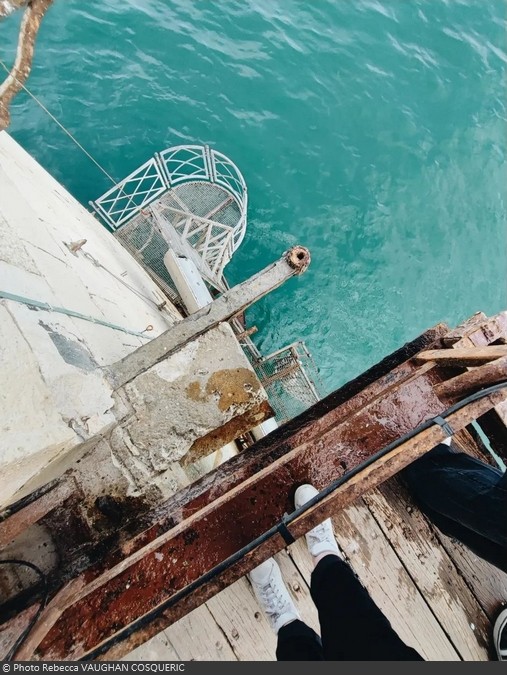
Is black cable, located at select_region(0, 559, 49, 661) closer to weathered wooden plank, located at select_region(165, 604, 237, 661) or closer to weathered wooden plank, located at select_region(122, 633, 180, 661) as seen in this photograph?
weathered wooden plank, located at select_region(122, 633, 180, 661)

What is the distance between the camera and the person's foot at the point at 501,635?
7.42 feet

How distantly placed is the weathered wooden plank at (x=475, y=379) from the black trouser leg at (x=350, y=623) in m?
1.12

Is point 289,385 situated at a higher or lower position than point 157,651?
higher

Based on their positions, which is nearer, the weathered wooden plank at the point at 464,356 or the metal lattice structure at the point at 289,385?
the weathered wooden plank at the point at 464,356

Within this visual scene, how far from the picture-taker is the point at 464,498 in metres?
2.19

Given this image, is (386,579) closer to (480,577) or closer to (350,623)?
(480,577)

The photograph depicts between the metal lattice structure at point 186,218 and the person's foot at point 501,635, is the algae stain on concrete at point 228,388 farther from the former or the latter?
the metal lattice structure at point 186,218

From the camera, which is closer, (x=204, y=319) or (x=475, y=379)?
(x=475, y=379)

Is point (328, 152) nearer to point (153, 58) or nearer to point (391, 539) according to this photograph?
point (153, 58)

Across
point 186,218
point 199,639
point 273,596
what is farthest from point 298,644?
point 186,218

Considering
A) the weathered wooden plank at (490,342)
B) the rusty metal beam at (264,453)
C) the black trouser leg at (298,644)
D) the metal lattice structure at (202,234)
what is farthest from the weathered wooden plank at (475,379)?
the metal lattice structure at (202,234)

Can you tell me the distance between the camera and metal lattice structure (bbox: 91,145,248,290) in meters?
8.81

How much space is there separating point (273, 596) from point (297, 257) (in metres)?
2.60

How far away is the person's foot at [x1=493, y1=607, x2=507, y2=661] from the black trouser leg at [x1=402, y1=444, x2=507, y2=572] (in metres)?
0.56
